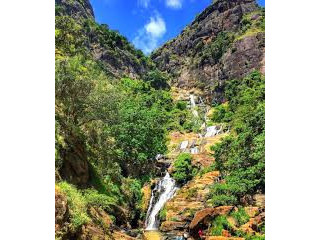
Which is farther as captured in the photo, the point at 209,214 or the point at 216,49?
the point at 216,49

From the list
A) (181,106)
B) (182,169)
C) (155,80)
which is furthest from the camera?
(155,80)

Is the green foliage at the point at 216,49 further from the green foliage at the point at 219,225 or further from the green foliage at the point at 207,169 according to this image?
the green foliage at the point at 219,225

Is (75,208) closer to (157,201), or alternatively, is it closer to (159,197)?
(157,201)

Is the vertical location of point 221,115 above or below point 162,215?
above

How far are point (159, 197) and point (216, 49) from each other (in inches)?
1103

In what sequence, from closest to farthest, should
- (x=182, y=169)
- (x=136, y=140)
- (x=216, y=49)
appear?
(x=136, y=140), (x=182, y=169), (x=216, y=49)

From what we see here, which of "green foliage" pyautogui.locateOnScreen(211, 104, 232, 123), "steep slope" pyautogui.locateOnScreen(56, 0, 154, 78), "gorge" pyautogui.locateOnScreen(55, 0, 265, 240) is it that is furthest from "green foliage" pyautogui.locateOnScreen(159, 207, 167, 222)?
"steep slope" pyautogui.locateOnScreen(56, 0, 154, 78)

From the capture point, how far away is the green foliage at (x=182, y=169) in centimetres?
2236

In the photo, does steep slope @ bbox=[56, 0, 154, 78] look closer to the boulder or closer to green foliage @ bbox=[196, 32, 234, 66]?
green foliage @ bbox=[196, 32, 234, 66]

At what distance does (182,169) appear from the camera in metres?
22.9

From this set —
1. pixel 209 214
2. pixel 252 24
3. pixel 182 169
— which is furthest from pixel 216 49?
pixel 209 214

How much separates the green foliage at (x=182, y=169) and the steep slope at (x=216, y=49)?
718 inches

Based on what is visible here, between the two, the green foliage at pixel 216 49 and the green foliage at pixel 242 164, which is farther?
the green foliage at pixel 216 49

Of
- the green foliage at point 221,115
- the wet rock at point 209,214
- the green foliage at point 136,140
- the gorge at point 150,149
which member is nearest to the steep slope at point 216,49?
the gorge at point 150,149
